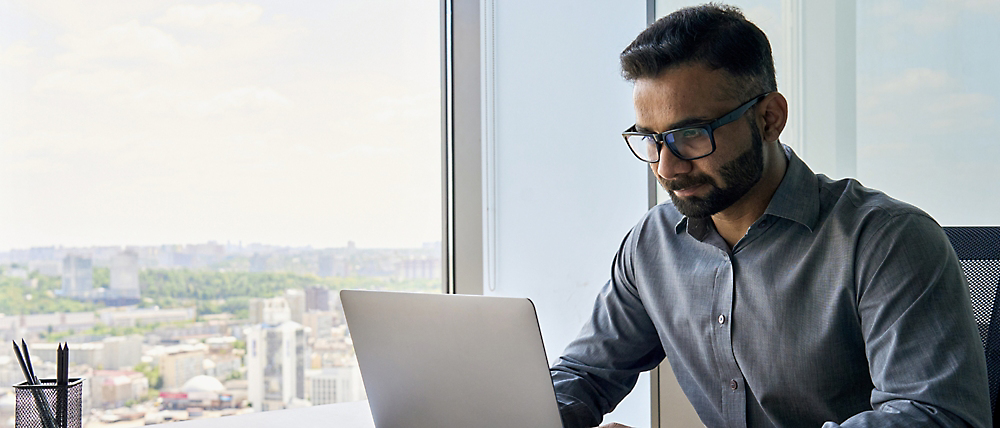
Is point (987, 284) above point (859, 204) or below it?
below

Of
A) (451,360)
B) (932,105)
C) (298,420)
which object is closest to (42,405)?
(298,420)

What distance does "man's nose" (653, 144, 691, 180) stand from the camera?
3.64 feet

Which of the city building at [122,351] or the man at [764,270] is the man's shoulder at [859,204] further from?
the city building at [122,351]

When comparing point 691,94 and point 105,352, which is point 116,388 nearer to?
point 105,352

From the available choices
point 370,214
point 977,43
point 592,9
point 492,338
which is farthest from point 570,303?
point 492,338

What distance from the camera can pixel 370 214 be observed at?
216cm

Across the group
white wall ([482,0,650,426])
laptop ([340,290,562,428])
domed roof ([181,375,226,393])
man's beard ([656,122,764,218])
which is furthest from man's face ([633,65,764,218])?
domed roof ([181,375,226,393])

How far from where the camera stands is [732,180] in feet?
3.63

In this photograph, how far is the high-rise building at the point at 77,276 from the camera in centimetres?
176

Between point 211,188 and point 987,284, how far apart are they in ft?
5.57

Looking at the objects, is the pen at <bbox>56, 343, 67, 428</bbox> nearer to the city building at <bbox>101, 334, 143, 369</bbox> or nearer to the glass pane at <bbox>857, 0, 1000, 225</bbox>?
the city building at <bbox>101, 334, 143, 369</bbox>

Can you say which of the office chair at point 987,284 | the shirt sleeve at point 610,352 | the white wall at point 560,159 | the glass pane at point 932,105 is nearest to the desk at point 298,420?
the shirt sleeve at point 610,352

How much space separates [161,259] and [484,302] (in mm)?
1281

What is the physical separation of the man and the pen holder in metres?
0.70
